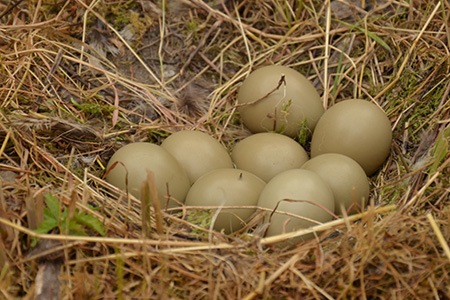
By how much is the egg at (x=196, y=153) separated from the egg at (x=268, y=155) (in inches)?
2.0

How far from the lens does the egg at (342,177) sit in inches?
83.7

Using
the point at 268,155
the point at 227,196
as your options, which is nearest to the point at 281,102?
the point at 268,155

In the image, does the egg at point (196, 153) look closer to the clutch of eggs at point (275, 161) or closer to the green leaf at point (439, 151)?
the clutch of eggs at point (275, 161)

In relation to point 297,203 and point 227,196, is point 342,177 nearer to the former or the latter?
point 297,203

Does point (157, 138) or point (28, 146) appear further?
point (157, 138)

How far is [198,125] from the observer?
2.55 m

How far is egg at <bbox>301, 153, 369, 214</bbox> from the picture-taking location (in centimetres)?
213

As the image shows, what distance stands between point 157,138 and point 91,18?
21.4 inches

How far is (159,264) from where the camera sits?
5.75 ft

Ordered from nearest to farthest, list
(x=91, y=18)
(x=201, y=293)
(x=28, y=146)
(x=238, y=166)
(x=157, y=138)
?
(x=201, y=293)
(x=28, y=146)
(x=238, y=166)
(x=157, y=138)
(x=91, y=18)

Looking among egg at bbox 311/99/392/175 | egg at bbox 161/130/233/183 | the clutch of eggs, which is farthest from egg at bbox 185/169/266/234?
egg at bbox 311/99/392/175

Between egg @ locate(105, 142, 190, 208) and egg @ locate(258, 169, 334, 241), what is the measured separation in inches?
10.9

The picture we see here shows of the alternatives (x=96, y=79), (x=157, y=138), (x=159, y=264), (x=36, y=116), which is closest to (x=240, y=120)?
(x=157, y=138)

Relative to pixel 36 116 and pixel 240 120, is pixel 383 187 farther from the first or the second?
pixel 36 116
